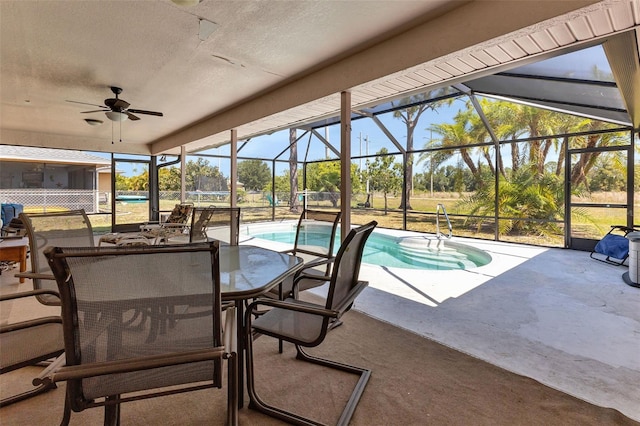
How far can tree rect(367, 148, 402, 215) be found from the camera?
10.0 metres

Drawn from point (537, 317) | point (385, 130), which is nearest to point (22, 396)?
point (537, 317)

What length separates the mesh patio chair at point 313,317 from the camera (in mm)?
1487

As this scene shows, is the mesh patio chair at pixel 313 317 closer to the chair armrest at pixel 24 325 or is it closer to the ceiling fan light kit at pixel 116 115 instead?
the chair armrest at pixel 24 325

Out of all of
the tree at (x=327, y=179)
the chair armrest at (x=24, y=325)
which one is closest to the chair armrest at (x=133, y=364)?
the chair armrest at (x=24, y=325)

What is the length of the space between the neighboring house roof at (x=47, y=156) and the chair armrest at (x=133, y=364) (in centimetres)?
1009

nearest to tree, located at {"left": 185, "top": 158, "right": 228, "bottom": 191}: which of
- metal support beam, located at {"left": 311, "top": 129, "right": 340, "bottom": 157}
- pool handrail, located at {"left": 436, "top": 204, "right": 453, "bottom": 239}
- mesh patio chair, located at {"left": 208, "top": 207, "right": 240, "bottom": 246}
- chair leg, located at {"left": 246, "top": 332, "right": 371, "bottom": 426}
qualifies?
metal support beam, located at {"left": 311, "top": 129, "right": 340, "bottom": 157}

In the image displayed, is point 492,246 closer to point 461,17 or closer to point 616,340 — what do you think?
point 616,340

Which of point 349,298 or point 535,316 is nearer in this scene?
point 349,298

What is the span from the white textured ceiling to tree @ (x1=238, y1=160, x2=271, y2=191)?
5920mm

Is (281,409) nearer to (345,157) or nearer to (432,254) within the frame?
(345,157)

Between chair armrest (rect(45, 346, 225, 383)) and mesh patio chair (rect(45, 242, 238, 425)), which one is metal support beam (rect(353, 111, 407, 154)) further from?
chair armrest (rect(45, 346, 225, 383))

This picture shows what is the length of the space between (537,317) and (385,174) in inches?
302

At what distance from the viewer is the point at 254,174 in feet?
36.8

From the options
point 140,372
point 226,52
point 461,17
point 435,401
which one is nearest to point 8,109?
point 226,52
